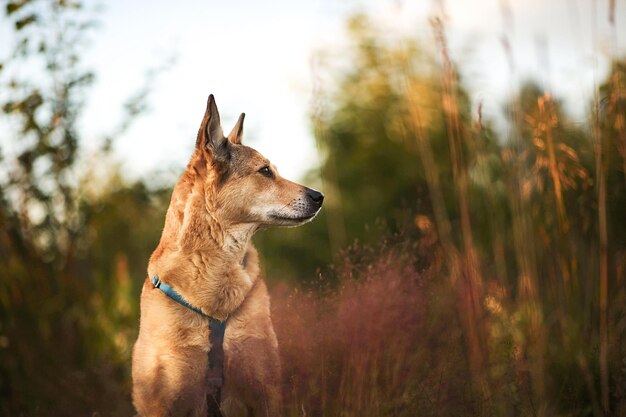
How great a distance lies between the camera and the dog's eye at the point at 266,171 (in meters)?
4.32

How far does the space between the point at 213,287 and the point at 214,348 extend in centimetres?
39

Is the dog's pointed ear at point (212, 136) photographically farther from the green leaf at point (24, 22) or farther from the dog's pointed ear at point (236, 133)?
the green leaf at point (24, 22)

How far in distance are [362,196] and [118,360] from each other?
12.0 meters

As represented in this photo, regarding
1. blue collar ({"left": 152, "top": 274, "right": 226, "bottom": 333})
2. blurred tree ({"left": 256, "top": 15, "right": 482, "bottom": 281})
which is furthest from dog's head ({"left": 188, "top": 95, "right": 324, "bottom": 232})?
blurred tree ({"left": 256, "top": 15, "right": 482, "bottom": 281})

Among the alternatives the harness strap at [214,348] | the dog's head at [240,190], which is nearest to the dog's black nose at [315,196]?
the dog's head at [240,190]

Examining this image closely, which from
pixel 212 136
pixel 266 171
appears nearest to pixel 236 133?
pixel 266 171

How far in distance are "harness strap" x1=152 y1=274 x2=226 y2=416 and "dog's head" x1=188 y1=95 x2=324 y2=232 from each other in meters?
0.53

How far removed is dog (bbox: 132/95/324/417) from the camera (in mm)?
A: 3543

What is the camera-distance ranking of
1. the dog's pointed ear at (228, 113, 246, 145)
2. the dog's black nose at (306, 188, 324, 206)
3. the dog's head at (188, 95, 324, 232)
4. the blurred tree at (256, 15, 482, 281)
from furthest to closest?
1. the blurred tree at (256, 15, 482, 281)
2. the dog's pointed ear at (228, 113, 246, 145)
3. the dog's black nose at (306, 188, 324, 206)
4. the dog's head at (188, 95, 324, 232)

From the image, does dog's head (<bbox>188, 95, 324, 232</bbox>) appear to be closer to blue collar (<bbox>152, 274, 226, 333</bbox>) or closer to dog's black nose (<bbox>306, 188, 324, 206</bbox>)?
dog's black nose (<bbox>306, 188, 324, 206</bbox>)

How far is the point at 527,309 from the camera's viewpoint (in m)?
3.65

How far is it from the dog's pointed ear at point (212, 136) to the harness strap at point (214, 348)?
86 centimetres

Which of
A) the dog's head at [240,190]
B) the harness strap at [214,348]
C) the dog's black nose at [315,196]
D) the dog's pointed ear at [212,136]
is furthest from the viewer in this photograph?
the dog's black nose at [315,196]

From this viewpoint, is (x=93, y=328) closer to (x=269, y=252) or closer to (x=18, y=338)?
(x=18, y=338)
